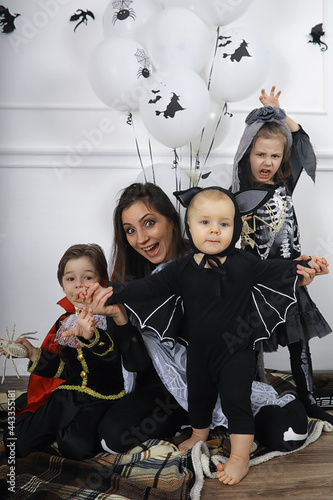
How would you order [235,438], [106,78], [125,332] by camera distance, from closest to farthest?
[235,438]
[125,332]
[106,78]

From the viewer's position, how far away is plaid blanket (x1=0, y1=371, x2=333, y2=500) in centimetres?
124

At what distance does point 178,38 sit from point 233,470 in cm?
142

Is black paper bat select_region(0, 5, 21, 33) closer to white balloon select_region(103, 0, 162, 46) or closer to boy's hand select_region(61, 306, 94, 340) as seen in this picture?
white balloon select_region(103, 0, 162, 46)

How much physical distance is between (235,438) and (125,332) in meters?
0.44

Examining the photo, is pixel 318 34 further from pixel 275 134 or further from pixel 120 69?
pixel 120 69

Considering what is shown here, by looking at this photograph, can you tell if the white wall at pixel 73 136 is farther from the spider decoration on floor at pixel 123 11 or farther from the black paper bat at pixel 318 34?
the spider decoration on floor at pixel 123 11

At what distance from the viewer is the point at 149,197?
166 cm

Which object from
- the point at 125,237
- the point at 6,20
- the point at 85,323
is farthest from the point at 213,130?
the point at 6,20

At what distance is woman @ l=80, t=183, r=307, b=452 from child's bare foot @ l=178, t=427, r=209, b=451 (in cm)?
9

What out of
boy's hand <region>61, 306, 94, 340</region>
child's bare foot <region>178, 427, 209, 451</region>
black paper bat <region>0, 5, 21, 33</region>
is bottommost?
child's bare foot <region>178, 427, 209, 451</region>

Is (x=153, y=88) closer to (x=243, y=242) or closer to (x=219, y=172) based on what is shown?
(x=219, y=172)

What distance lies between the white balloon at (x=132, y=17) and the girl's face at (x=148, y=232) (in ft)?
2.50

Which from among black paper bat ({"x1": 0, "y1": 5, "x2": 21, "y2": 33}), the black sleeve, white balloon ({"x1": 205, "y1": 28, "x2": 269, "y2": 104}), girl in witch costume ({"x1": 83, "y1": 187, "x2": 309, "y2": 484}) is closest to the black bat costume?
girl in witch costume ({"x1": 83, "y1": 187, "x2": 309, "y2": 484})


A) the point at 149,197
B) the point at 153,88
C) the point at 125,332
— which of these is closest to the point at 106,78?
the point at 153,88
